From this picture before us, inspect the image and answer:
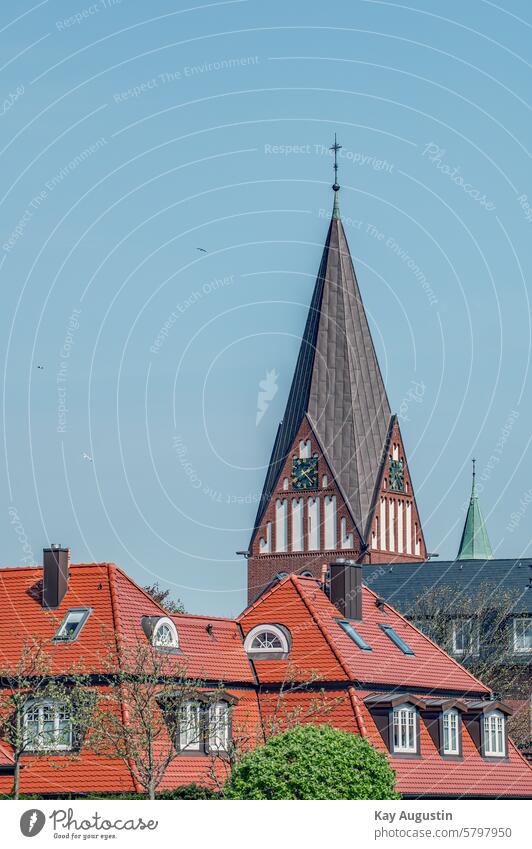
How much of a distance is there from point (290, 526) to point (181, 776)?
264 feet

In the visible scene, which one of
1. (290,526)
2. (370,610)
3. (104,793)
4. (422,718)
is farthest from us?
(290,526)

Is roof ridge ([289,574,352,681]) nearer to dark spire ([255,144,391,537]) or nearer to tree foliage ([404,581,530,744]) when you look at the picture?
tree foliage ([404,581,530,744])

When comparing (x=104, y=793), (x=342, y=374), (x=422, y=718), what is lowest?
(x=104, y=793)

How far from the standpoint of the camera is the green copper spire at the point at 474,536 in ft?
483

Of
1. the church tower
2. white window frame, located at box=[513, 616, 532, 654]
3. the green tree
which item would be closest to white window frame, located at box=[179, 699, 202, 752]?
the green tree

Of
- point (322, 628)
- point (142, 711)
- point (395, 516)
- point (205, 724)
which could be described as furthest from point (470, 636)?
point (142, 711)

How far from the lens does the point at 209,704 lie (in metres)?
61.2

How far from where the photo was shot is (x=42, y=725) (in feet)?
194

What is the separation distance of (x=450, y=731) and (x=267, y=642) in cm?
765

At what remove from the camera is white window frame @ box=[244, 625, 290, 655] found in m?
67.0
